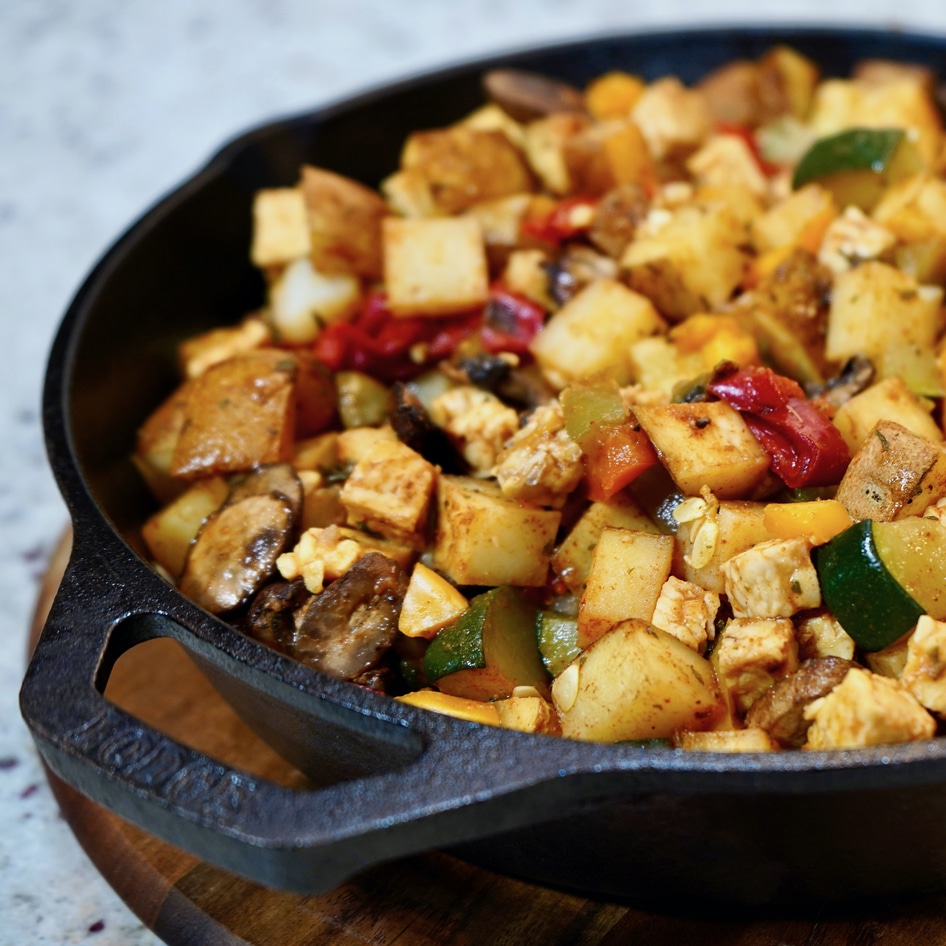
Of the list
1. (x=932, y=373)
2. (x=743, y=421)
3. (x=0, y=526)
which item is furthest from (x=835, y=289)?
(x=0, y=526)

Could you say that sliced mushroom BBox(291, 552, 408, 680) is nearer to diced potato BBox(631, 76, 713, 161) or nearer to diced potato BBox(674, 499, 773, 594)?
diced potato BBox(674, 499, 773, 594)

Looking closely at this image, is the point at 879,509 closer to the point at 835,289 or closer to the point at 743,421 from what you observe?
the point at 743,421

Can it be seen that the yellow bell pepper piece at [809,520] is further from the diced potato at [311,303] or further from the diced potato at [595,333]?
the diced potato at [311,303]

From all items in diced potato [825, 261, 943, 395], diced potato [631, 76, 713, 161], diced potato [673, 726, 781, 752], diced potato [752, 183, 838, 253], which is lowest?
diced potato [673, 726, 781, 752]

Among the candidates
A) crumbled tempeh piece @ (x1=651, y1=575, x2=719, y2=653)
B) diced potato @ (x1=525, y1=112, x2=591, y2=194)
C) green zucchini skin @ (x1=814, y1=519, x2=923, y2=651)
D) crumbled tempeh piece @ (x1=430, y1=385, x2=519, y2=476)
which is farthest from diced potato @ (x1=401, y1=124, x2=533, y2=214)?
green zucchini skin @ (x1=814, y1=519, x2=923, y2=651)

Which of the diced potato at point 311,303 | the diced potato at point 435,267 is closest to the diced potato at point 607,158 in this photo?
the diced potato at point 435,267

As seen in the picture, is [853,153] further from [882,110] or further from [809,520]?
[809,520]

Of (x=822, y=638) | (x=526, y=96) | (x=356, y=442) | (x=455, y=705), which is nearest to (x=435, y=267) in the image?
(x=356, y=442)

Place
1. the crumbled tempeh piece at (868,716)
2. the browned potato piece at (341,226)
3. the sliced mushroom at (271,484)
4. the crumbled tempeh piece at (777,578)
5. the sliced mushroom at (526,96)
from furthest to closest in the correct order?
the sliced mushroom at (526,96) → the browned potato piece at (341,226) → the sliced mushroom at (271,484) → the crumbled tempeh piece at (777,578) → the crumbled tempeh piece at (868,716)
